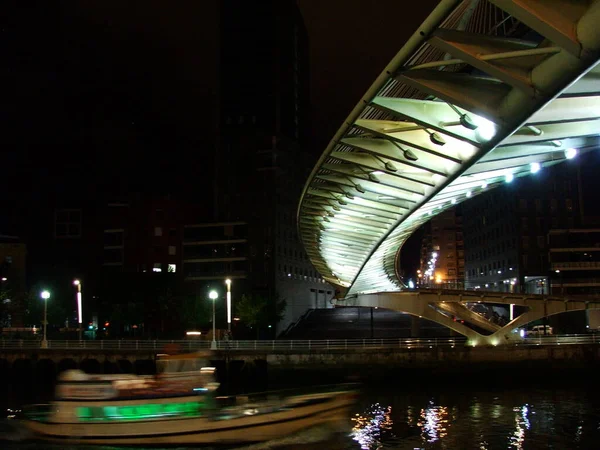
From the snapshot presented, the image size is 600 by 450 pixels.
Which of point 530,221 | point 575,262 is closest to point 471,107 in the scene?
point 575,262

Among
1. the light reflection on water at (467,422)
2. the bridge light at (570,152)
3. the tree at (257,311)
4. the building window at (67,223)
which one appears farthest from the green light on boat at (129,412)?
the building window at (67,223)

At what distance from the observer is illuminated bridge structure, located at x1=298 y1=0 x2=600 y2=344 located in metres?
12.0

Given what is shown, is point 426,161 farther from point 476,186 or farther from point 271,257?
Result: point 271,257

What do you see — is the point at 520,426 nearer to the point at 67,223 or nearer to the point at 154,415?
the point at 154,415

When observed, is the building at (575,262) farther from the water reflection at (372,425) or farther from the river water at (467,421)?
the water reflection at (372,425)

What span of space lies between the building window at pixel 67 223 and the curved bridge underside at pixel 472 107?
237ft

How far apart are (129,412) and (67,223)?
7599cm

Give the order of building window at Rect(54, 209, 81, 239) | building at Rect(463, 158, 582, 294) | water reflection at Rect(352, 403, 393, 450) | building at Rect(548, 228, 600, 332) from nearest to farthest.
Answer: water reflection at Rect(352, 403, 393, 450) → building at Rect(548, 228, 600, 332) → building window at Rect(54, 209, 81, 239) → building at Rect(463, 158, 582, 294)

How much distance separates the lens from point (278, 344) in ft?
200

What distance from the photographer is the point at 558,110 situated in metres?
15.5

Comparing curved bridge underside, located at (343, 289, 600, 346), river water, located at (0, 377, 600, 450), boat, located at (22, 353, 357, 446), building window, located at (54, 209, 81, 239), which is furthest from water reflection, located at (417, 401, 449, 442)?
building window, located at (54, 209, 81, 239)

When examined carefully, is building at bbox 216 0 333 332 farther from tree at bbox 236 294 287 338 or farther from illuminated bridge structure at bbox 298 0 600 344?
illuminated bridge structure at bbox 298 0 600 344

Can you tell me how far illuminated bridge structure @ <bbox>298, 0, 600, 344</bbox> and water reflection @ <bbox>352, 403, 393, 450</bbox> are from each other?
9613 millimetres

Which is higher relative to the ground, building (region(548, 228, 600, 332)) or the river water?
building (region(548, 228, 600, 332))
